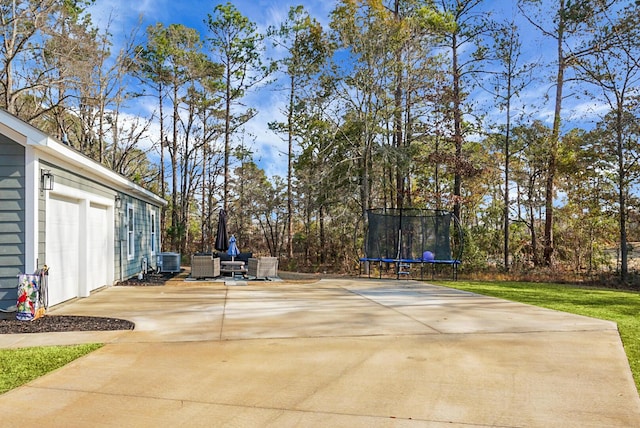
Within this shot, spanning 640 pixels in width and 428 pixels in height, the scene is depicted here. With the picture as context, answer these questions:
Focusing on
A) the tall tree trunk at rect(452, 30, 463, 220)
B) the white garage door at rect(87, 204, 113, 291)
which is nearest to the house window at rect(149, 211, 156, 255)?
the white garage door at rect(87, 204, 113, 291)

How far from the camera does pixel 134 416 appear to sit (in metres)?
2.67

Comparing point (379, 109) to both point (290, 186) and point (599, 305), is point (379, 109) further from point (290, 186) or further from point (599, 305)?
point (599, 305)

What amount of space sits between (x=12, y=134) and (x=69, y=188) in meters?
1.48

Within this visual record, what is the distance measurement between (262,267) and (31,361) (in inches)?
288

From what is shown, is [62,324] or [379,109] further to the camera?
[379,109]

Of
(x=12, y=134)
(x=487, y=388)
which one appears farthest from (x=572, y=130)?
(x=12, y=134)

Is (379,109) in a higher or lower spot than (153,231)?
higher

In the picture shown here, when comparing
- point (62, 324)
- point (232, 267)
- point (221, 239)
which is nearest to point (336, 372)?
point (62, 324)

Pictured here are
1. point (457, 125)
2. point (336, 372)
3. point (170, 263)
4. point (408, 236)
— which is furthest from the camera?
point (457, 125)

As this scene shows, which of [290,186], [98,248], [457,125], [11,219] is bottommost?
[98,248]

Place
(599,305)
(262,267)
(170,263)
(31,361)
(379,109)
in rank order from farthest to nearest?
(379,109) < (170,263) < (262,267) < (599,305) < (31,361)

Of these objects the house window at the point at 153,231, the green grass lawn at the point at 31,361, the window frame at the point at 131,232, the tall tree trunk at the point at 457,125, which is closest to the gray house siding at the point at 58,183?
the green grass lawn at the point at 31,361

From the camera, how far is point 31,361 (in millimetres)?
3734

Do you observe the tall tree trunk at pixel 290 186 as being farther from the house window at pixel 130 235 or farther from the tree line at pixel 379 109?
the house window at pixel 130 235
